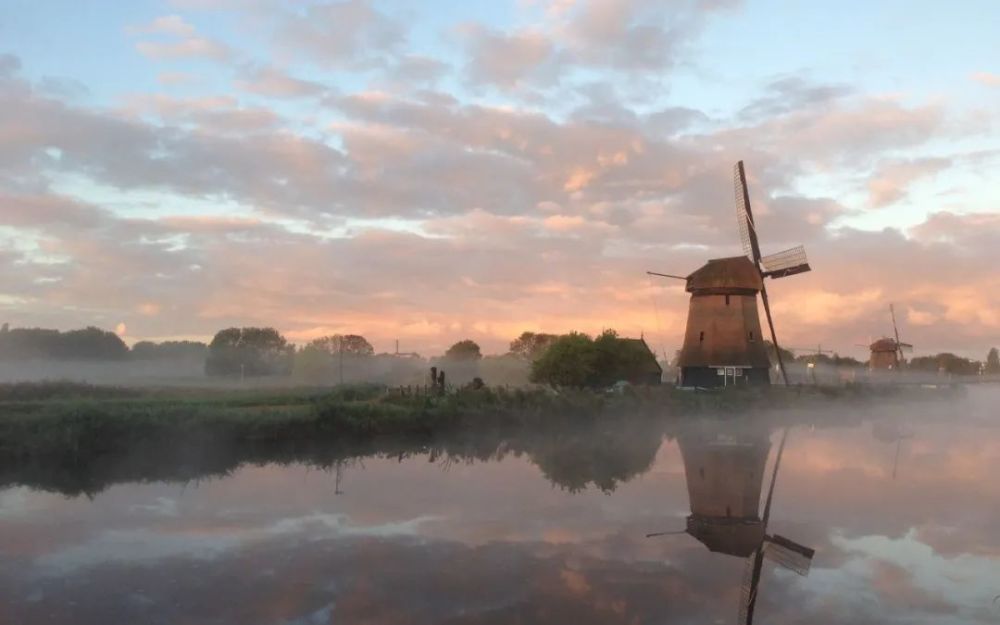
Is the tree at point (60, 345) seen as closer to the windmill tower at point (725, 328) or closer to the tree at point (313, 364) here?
the tree at point (313, 364)

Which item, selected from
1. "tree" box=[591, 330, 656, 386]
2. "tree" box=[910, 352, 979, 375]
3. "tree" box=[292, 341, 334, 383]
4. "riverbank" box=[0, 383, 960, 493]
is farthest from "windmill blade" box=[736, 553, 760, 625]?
"tree" box=[910, 352, 979, 375]

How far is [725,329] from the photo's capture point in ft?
154

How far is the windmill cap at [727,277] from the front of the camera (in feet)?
156

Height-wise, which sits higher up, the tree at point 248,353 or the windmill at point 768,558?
the tree at point 248,353

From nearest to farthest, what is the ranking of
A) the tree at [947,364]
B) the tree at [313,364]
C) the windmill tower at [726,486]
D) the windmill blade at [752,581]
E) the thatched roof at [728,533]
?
the windmill blade at [752,581], the thatched roof at [728,533], the windmill tower at [726,486], the tree at [313,364], the tree at [947,364]

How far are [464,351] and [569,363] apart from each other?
59.9 metres

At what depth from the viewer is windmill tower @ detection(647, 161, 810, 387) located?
46.8 meters

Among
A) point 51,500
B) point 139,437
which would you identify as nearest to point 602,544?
point 51,500

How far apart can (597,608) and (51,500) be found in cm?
1173

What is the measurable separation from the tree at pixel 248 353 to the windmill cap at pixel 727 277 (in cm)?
3845

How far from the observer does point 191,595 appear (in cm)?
977

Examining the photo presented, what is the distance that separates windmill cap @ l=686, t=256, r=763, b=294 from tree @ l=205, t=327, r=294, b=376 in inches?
1514

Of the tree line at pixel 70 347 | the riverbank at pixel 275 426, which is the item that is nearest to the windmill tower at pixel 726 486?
the riverbank at pixel 275 426

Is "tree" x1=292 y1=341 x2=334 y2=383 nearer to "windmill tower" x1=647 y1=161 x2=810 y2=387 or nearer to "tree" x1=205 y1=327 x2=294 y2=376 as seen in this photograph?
"tree" x1=205 y1=327 x2=294 y2=376
